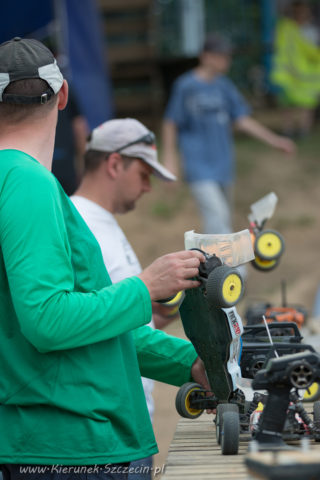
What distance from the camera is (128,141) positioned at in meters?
3.53

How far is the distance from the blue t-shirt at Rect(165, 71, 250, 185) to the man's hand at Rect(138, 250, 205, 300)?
5920 millimetres

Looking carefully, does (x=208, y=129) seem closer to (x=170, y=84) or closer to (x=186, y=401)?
(x=186, y=401)

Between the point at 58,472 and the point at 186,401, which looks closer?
the point at 58,472

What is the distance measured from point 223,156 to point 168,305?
4.88m

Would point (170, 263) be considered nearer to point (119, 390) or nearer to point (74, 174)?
point (119, 390)

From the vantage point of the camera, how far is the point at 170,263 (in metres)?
2.20

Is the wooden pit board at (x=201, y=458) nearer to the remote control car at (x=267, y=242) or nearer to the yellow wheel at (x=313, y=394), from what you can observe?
the yellow wheel at (x=313, y=394)

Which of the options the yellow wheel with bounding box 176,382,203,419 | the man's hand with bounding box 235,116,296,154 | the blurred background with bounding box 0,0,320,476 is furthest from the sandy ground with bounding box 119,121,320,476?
the yellow wheel with bounding box 176,382,203,419

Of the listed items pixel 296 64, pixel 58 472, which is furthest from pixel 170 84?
pixel 58 472

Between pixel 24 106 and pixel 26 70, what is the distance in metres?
0.09

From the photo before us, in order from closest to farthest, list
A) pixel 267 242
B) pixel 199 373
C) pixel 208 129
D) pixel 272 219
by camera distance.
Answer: pixel 199 373, pixel 267 242, pixel 208 129, pixel 272 219

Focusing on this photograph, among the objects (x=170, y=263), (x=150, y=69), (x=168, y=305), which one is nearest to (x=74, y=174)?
(x=168, y=305)

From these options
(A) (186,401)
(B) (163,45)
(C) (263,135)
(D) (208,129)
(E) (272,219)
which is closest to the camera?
(A) (186,401)

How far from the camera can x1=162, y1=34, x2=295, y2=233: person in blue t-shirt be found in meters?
8.00
